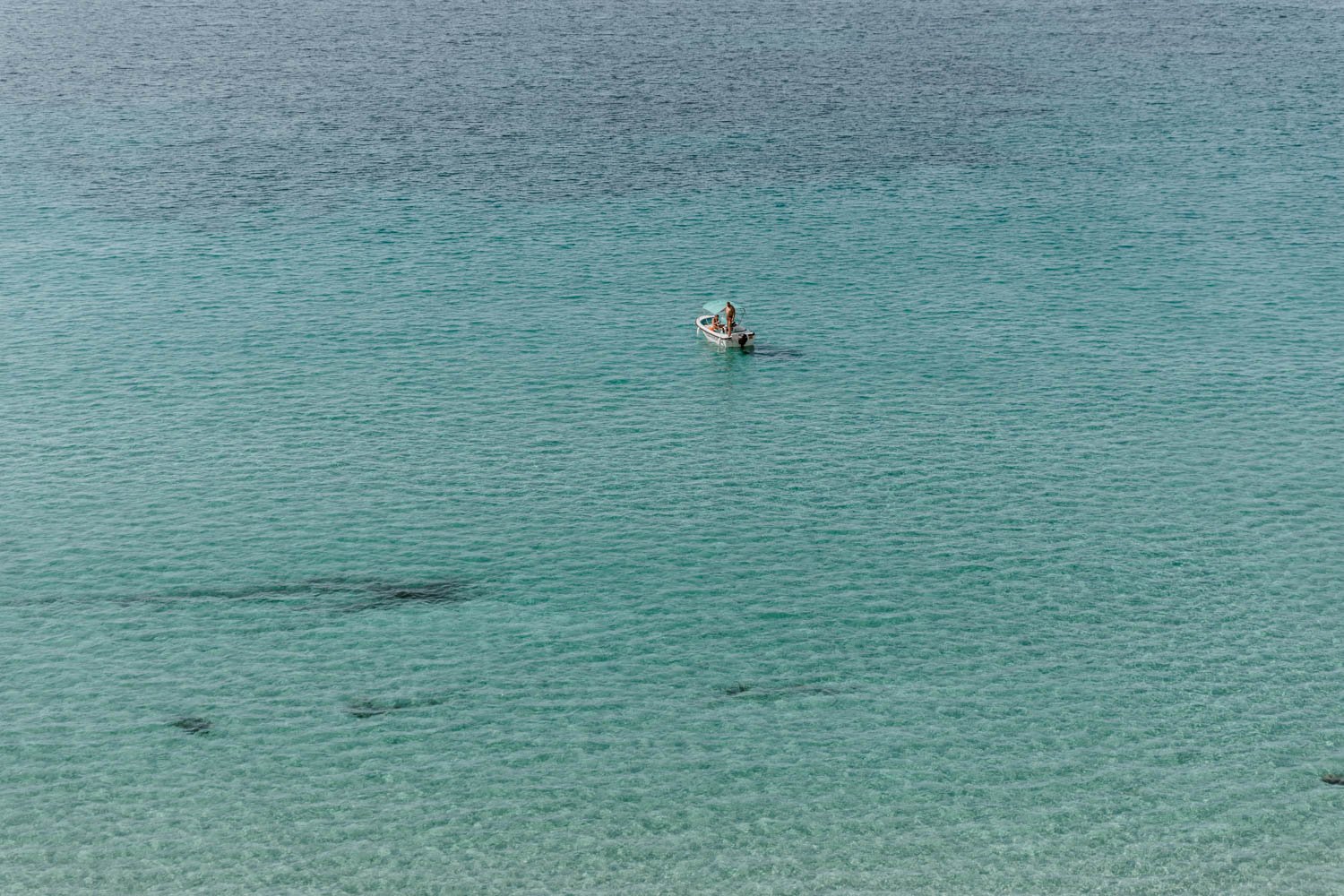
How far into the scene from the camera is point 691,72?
181750 millimetres

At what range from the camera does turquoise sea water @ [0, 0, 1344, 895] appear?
6056cm

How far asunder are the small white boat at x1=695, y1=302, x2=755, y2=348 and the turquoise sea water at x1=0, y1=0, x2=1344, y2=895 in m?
2.20

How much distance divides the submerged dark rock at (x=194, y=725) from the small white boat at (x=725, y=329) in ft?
172

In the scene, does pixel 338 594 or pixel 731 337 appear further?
pixel 731 337

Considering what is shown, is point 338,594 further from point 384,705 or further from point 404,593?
point 384,705

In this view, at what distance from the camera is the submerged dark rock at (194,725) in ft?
217

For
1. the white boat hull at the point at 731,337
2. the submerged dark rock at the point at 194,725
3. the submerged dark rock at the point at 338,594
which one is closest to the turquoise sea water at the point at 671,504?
the submerged dark rock at the point at 194,725

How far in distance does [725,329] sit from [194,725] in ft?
177

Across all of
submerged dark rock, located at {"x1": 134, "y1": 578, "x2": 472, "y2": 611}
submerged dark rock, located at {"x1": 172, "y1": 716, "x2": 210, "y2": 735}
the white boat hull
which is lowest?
submerged dark rock, located at {"x1": 172, "y1": 716, "x2": 210, "y2": 735}

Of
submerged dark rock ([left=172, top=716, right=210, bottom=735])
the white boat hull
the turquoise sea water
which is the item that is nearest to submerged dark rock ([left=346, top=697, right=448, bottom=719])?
the turquoise sea water

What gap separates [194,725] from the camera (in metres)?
66.6

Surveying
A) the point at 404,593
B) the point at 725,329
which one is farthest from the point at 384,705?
the point at 725,329

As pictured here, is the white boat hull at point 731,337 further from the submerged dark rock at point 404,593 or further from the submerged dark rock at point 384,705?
the submerged dark rock at point 384,705

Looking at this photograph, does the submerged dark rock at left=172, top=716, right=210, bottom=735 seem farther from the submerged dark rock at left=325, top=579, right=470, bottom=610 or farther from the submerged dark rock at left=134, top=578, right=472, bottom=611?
the submerged dark rock at left=325, top=579, right=470, bottom=610
